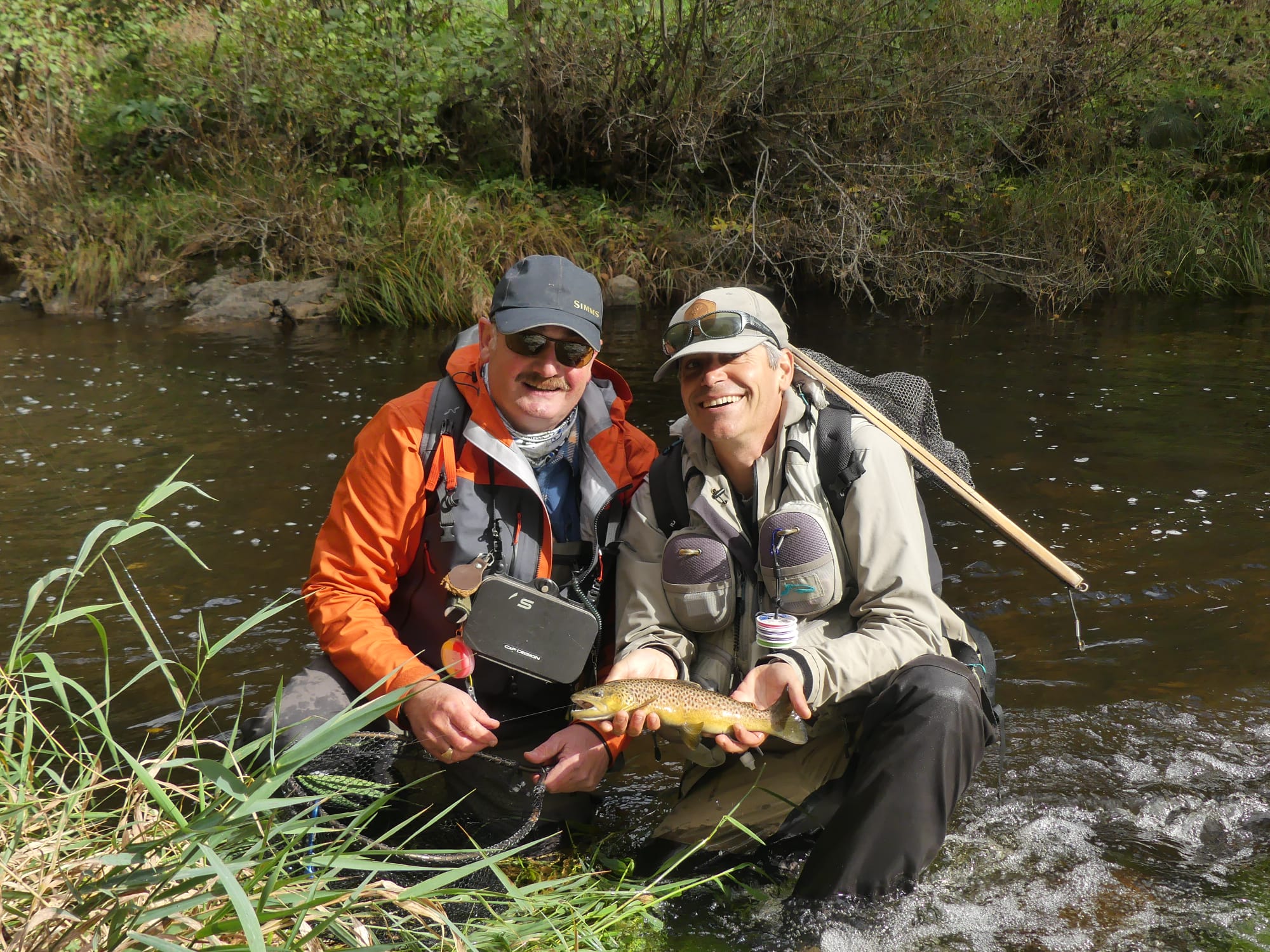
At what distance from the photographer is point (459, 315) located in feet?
46.5

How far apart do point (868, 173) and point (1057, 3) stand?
5935 mm

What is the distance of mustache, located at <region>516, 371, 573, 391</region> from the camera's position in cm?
369

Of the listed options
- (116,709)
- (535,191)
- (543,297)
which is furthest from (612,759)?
(535,191)

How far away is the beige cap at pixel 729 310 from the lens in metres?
3.47

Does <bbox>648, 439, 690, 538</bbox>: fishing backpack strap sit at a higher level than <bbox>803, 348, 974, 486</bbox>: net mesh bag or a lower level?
lower

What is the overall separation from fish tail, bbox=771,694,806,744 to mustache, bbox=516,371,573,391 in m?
1.29

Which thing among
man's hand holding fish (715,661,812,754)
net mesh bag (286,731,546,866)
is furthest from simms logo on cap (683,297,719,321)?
net mesh bag (286,731,546,866)

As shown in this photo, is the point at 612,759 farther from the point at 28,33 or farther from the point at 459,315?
the point at 28,33

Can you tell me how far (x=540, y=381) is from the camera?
3693mm

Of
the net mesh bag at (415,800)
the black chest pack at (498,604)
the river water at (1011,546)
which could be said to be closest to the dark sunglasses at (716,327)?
the black chest pack at (498,604)

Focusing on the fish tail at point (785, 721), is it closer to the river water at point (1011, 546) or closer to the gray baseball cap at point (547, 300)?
the river water at point (1011, 546)

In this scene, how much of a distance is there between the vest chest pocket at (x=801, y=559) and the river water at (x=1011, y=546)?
924 millimetres

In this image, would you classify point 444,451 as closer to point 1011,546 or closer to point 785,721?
point 785,721

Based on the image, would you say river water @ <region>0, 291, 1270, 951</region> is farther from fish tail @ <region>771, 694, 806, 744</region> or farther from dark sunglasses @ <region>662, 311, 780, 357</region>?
dark sunglasses @ <region>662, 311, 780, 357</region>
